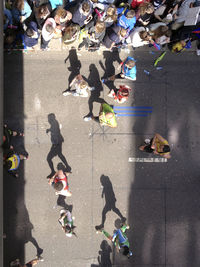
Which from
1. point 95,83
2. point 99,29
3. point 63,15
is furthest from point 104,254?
point 63,15

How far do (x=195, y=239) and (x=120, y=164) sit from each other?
3501 mm

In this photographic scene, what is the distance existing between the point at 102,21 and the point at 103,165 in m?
4.12

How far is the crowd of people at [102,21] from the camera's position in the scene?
215 inches

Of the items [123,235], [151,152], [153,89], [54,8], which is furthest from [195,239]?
[54,8]

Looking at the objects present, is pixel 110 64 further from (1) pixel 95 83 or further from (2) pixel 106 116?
(2) pixel 106 116

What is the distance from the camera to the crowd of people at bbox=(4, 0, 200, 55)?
545 cm

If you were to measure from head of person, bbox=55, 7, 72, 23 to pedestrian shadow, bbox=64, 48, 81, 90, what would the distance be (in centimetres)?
134

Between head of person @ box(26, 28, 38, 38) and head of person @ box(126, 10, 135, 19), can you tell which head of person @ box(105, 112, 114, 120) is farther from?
head of person @ box(26, 28, 38, 38)

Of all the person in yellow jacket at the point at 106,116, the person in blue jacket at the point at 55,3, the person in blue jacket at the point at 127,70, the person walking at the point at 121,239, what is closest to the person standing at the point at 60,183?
the person walking at the point at 121,239

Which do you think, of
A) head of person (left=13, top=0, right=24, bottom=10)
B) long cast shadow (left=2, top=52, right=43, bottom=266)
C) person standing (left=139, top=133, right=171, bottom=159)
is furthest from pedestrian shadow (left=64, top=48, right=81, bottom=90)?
person standing (left=139, top=133, right=171, bottom=159)

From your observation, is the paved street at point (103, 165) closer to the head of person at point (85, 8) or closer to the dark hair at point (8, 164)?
the dark hair at point (8, 164)

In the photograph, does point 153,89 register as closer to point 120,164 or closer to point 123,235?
point 120,164

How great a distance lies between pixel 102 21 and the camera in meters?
5.48

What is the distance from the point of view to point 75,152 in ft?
22.2
